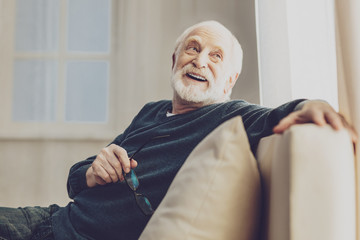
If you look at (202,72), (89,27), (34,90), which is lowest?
(202,72)

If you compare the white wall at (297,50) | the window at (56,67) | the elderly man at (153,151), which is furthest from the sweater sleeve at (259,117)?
the window at (56,67)

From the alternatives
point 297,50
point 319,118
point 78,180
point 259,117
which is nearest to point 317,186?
point 319,118

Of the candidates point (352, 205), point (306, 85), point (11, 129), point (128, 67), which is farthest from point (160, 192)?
point (11, 129)

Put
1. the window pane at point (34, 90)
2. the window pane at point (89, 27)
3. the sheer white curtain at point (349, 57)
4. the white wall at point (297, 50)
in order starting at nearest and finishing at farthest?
the sheer white curtain at point (349, 57) → the white wall at point (297, 50) → the window pane at point (34, 90) → the window pane at point (89, 27)

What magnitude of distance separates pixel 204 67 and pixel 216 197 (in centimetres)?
90

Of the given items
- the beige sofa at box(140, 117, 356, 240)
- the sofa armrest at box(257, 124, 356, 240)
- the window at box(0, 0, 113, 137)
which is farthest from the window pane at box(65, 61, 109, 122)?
the sofa armrest at box(257, 124, 356, 240)

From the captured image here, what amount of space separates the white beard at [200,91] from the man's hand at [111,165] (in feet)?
1.18

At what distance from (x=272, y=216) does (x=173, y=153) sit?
65 cm

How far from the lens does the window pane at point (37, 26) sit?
9.12 ft

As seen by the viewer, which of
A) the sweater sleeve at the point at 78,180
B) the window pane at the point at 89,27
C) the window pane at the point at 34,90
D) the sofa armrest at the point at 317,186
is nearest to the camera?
the sofa armrest at the point at 317,186

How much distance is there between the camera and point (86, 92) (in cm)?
274

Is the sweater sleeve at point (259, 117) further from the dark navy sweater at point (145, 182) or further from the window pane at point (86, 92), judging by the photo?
the window pane at point (86, 92)

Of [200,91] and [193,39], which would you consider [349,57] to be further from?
[193,39]

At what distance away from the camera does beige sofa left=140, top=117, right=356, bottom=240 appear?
0.62 meters
